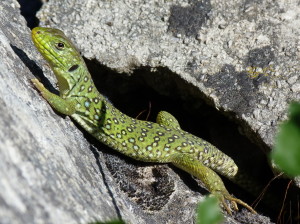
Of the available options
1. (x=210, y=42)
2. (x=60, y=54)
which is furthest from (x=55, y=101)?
(x=210, y=42)

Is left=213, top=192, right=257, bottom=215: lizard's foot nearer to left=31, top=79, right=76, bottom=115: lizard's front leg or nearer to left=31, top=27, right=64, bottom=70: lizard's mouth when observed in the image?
left=31, top=79, right=76, bottom=115: lizard's front leg

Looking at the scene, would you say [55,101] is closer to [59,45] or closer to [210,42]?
[59,45]

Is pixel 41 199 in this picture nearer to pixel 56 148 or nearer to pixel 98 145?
pixel 56 148

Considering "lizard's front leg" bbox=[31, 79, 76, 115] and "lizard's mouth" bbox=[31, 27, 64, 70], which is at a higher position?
"lizard's mouth" bbox=[31, 27, 64, 70]

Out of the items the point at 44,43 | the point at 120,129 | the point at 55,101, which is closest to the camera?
the point at 55,101

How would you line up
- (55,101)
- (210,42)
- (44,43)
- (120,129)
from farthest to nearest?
(210,42), (120,129), (44,43), (55,101)

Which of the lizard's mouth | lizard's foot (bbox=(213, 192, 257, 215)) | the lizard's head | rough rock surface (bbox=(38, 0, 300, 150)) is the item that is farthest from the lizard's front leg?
lizard's foot (bbox=(213, 192, 257, 215))

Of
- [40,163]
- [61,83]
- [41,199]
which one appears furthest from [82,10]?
[41,199]

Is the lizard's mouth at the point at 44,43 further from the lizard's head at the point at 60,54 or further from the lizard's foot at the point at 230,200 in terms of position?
the lizard's foot at the point at 230,200
